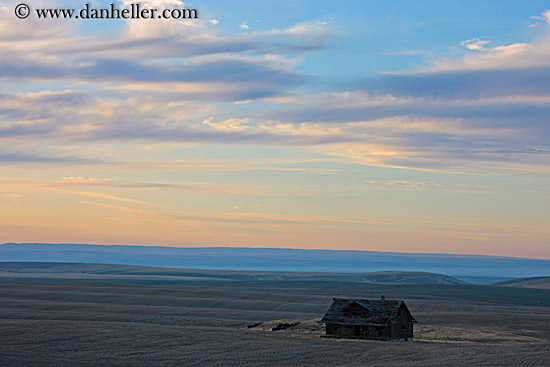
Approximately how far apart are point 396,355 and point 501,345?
1083 cm

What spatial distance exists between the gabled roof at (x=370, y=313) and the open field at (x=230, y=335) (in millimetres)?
2324

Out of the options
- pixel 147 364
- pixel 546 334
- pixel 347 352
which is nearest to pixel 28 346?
pixel 147 364

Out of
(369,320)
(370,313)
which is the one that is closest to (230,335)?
(369,320)

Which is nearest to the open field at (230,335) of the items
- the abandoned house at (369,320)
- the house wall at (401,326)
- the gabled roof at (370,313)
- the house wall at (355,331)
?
the house wall at (401,326)

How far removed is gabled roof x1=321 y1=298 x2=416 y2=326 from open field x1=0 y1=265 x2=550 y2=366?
7.63ft

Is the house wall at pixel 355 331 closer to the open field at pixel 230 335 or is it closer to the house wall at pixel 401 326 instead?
the house wall at pixel 401 326

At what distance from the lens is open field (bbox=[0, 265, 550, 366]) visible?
4184cm

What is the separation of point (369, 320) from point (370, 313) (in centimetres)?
70

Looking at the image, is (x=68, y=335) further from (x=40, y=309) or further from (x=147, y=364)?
(x=40, y=309)

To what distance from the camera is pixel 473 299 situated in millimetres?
114188

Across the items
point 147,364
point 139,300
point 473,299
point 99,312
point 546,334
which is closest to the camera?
point 147,364

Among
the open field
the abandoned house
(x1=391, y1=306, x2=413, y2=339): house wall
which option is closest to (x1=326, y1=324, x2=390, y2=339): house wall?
the abandoned house

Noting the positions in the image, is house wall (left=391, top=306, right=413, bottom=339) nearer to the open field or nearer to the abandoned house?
the abandoned house

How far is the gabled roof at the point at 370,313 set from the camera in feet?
192
